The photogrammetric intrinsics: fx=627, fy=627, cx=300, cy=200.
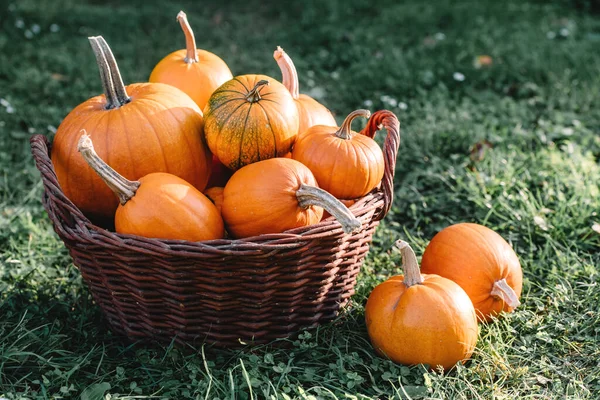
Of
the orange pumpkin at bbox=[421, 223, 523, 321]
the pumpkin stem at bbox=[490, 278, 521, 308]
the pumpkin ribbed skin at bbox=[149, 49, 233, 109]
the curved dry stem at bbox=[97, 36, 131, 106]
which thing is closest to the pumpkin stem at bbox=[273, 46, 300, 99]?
the pumpkin ribbed skin at bbox=[149, 49, 233, 109]

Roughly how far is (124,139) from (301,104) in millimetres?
690

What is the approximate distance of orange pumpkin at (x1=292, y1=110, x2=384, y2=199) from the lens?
2.08 metres

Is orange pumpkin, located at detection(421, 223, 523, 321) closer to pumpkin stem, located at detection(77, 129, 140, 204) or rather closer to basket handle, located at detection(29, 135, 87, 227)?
pumpkin stem, located at detection(77, 129, 140, 204)

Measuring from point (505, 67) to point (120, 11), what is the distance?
3.57 m

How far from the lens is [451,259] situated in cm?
232

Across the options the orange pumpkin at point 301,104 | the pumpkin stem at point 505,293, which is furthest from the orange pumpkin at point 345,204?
the pumpkin stem at point 505,293

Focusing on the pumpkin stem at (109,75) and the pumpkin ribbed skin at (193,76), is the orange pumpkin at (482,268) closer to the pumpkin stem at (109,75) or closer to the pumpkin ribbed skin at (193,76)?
the pumpkin ribbed skin at (193,76)

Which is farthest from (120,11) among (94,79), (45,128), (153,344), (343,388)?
(343,388)

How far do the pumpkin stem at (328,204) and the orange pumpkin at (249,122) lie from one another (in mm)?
257

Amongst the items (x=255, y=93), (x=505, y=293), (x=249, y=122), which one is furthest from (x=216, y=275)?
(x=505, y=293)

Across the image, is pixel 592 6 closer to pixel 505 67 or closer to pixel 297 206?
pixel 505 67

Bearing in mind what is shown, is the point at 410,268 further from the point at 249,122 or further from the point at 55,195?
the point at 55,195

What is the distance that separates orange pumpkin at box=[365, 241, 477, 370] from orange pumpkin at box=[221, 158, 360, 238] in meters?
0.35

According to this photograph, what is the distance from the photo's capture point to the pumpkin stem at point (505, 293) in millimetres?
2227
